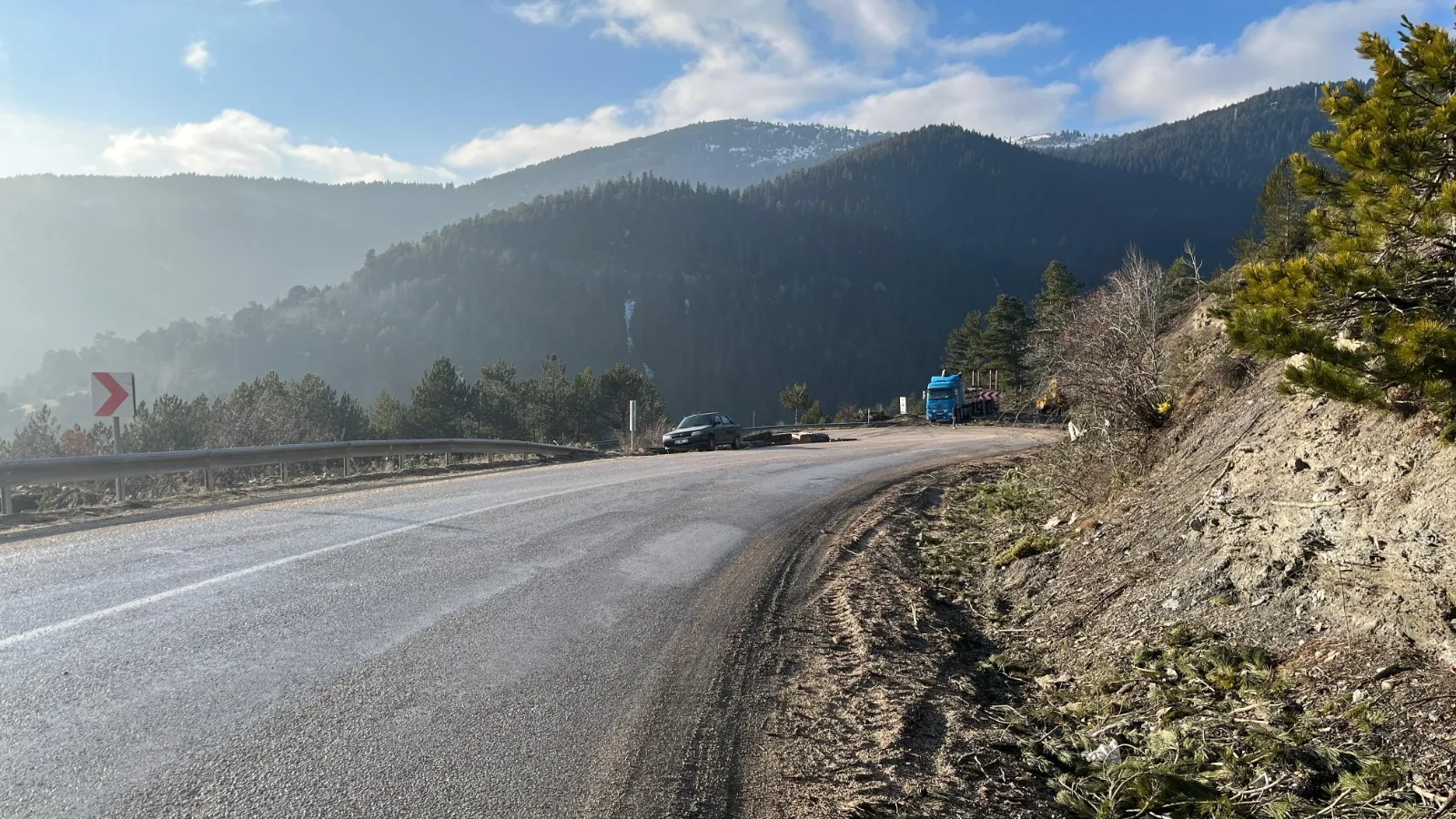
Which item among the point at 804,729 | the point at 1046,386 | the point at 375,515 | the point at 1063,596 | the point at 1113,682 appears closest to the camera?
the point at 804,729

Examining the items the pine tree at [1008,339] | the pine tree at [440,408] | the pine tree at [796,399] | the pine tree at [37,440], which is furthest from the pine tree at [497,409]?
the pine tree at [1008,339]

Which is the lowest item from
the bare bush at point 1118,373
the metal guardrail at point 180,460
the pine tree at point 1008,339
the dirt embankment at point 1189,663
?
the dirt embankment at point 1189,663

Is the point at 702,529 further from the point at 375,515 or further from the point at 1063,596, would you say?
the point at 1063,596

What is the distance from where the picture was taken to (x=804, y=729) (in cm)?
392

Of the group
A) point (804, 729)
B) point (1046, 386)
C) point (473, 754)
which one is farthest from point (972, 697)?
point (1046, 386)

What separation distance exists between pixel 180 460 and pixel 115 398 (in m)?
1.36

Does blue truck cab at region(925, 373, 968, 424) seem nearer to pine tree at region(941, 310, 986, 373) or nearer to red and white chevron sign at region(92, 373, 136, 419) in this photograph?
pine tree at region(941, 310, 986, 373)

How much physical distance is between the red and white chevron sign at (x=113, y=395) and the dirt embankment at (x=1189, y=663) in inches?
454

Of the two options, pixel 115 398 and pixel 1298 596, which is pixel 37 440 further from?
pixel 1298 596

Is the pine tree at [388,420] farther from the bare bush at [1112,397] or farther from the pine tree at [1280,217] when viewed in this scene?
the bare bush at [1112,397]

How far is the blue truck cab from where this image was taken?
155ft

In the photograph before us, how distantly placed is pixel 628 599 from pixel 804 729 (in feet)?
8.13

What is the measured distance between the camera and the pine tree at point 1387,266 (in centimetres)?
378

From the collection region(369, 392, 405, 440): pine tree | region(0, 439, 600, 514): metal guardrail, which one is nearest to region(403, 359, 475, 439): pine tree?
region(369, 392, 405, 440): pine tree
